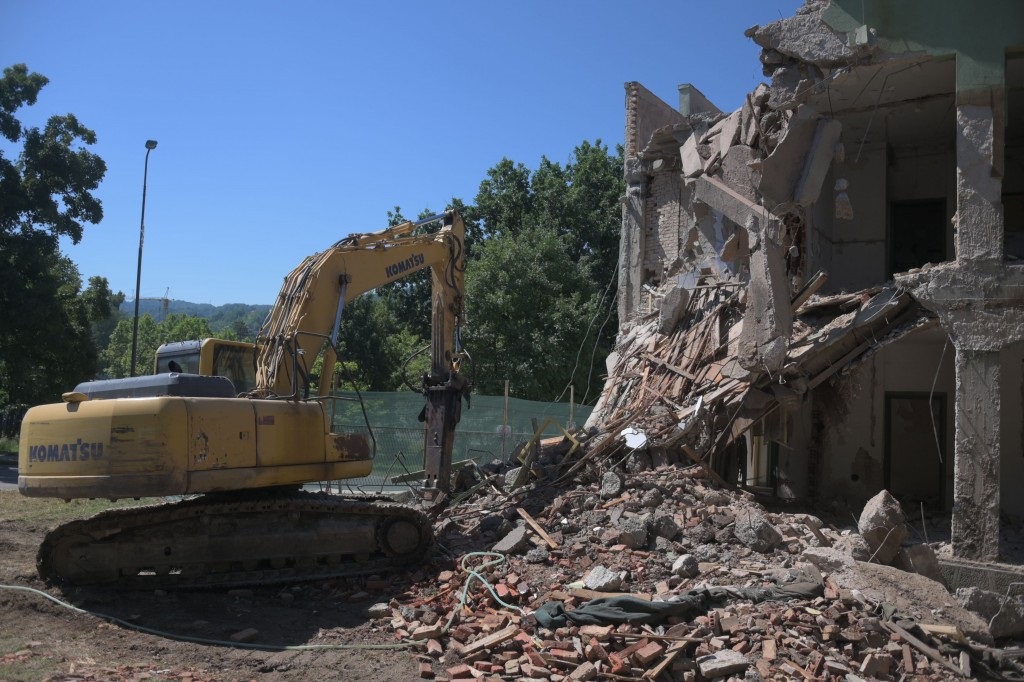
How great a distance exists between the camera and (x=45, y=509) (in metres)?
13.5

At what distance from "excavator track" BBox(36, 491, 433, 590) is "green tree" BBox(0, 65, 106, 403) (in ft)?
55.5

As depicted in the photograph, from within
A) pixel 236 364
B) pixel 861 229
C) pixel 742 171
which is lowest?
pixel 236 364

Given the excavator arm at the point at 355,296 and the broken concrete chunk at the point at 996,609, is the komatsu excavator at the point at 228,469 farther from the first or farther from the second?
the broken concrete chunk at the point at 996,609

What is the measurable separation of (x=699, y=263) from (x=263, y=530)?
8.51 meters

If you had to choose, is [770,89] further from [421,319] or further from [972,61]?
[421,319]

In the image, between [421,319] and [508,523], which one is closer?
[508,523]

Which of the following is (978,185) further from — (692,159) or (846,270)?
(846,270)

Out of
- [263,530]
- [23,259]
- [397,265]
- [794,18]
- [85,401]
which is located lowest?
[263,530]

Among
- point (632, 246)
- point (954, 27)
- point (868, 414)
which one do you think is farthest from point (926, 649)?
point (632, 246)

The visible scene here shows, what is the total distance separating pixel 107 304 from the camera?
2511cm

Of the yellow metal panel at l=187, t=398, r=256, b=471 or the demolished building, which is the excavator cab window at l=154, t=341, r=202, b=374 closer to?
the yellow metal panel at l=187, t=398, r=256, b=471

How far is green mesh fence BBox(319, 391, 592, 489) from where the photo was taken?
16.6 m

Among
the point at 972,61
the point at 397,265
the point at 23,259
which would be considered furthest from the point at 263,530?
the point at 23,259

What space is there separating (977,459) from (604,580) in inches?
176
